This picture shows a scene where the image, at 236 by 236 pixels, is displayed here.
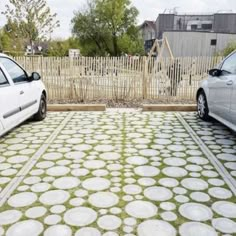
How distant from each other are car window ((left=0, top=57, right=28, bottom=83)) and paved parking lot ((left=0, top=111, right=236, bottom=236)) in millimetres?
969

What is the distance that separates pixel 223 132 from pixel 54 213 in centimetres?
386

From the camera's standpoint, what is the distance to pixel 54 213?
279 cm

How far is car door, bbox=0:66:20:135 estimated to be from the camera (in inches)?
178

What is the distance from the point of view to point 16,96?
16.5 feet

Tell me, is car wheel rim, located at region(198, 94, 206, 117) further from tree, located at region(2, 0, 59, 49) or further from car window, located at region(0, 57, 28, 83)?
tree, located at region(2, 0, 59, 49)

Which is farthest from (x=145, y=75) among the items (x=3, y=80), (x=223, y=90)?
(x=3, y=80)

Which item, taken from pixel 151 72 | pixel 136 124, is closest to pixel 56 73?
pixel 151 72

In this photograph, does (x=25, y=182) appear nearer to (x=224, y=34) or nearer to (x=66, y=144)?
(x=66, y=144)

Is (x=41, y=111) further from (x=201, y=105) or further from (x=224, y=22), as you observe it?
(x=224, y=22)

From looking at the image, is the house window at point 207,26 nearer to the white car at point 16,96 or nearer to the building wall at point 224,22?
the building wall at point 224,22

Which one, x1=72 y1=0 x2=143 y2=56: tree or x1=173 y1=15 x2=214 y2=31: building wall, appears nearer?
x1=72 y1=0 x2=143 y2=56: tree

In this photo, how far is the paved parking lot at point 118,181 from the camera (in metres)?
2.63

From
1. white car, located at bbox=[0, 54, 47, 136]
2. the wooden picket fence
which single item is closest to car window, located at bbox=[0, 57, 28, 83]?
white car, located at bbox=[0, 54, 47, 136]

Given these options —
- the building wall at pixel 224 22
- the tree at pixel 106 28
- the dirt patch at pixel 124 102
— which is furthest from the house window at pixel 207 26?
the dirt patch at pixel 124 102
